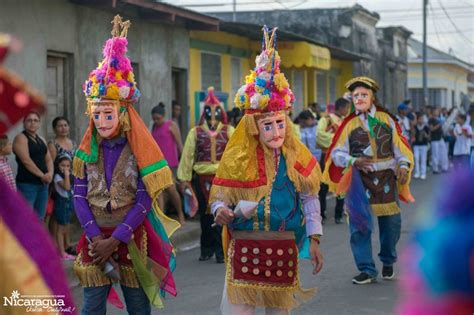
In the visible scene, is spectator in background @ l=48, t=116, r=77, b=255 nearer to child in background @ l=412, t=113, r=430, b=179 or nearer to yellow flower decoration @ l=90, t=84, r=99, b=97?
Answer: yellow flower decoration @ l=90, t=84, r=99, b=97

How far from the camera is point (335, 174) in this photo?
9836mm

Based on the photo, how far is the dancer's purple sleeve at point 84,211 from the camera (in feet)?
19.5

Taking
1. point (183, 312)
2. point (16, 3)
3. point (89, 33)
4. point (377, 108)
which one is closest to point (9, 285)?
point (183, 312)

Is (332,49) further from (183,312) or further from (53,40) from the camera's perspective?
(183,312)

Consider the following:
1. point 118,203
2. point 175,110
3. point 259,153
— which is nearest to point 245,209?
point 259,153

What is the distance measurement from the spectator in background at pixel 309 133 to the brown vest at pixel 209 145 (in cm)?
489

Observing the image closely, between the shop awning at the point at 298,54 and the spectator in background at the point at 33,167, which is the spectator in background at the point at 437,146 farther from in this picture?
the spectator in background at the point at 33,167

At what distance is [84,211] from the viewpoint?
5957mm

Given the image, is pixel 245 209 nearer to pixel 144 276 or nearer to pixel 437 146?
pixel 144 276

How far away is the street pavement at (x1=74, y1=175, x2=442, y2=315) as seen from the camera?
8.47m

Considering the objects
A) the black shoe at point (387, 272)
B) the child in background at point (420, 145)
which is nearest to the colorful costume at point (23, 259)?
the black shoe at point (387, 272)

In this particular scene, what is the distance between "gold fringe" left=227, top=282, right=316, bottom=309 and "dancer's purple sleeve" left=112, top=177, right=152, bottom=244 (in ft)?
2.27

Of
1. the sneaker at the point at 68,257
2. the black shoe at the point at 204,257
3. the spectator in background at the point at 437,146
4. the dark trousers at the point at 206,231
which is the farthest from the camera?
the spectator in background at the point at 437,146

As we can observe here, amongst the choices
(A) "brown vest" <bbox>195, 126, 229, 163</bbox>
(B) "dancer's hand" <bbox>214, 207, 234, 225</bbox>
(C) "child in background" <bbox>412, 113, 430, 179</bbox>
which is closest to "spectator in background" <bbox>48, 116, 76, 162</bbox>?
(A) "brown vest" <bbox>195, 126, 229, 163</bbox>
